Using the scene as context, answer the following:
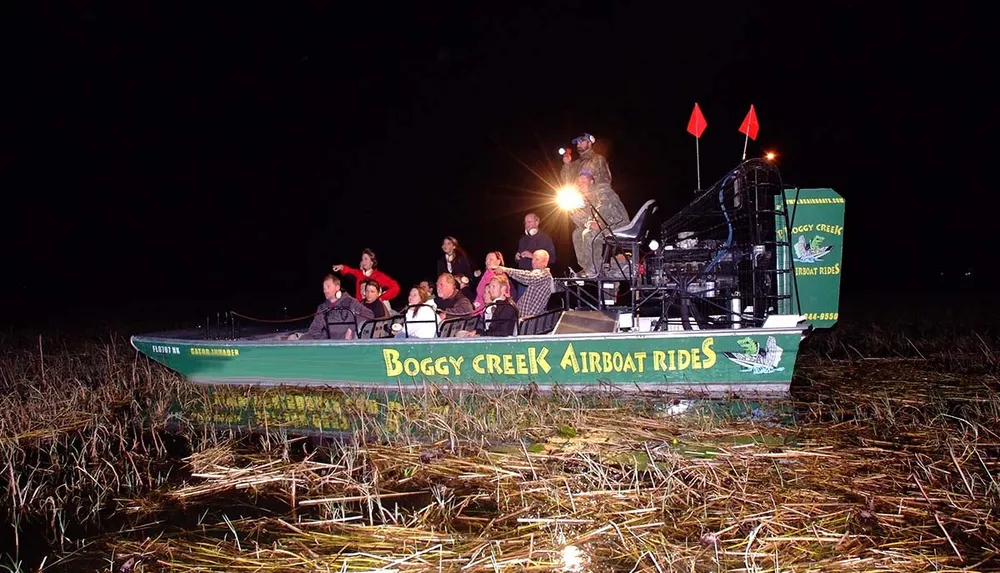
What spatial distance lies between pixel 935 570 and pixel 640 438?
2.65 metres

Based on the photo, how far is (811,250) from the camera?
26.8 ft

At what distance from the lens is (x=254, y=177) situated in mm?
59719

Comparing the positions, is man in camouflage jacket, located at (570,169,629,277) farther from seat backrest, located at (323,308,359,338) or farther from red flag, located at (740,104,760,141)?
seat backrest, located at (323,308,359,338)

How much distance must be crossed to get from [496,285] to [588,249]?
2.32 meters

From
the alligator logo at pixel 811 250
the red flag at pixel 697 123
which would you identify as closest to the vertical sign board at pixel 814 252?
the alligator logo at pixel 811 250

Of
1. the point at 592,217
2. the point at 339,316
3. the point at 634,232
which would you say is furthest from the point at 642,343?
the point at 339,316

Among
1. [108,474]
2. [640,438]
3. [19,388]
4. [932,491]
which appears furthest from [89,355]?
[932,491]

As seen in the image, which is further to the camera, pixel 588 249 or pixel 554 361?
pixel 588 249

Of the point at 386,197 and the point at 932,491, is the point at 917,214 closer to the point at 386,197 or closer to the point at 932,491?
the point at 386,197

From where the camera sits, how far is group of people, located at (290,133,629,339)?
28.8 ft

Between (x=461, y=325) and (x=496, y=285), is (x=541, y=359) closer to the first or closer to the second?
(x=496, y=285)

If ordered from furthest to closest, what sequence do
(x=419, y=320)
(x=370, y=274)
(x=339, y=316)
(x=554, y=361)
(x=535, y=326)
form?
(x=370, y=274) < (x=339, y=316) < (x=535, y=326) < (x=419, y=320) < (x=554, y=361)

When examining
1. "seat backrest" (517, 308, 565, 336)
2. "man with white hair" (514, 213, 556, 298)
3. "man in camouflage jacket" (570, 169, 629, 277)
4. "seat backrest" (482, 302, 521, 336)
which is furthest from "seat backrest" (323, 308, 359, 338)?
"man in camouflage jacket" (570, 169, 629, 277)

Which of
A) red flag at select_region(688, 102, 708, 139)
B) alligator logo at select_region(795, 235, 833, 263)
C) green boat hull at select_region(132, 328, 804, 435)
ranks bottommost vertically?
green boat hull at select_region(132, 328, 804, 435)
